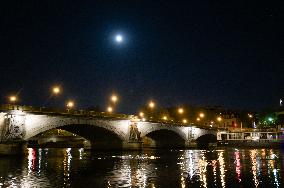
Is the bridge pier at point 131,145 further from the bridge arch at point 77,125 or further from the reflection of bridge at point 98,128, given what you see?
the bridge arch at point 77,125

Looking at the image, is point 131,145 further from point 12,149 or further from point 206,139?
point 206,139

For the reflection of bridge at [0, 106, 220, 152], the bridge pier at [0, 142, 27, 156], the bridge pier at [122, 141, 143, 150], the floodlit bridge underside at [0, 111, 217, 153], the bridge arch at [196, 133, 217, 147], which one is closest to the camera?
the bridge pier at [0, 142, 27, 156]

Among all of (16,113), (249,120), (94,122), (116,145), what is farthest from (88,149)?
(249,120)

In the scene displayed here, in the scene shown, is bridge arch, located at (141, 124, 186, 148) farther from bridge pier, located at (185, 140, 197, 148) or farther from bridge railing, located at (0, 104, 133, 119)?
bridge railing, located at (0, 104, 133, 119)

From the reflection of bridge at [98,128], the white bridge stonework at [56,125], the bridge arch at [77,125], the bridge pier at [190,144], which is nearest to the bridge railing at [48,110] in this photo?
the reflection of bridge at [98,128]

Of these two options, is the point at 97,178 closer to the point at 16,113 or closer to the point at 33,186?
the point at 33,186

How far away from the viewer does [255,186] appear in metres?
23.0

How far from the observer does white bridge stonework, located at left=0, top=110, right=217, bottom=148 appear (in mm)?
53938

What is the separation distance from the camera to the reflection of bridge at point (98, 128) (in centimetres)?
5469

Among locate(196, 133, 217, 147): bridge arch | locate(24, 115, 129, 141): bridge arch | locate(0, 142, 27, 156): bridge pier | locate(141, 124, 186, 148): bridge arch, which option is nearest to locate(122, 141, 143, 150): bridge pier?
locate(24, 115, 129, 141): bridge arch

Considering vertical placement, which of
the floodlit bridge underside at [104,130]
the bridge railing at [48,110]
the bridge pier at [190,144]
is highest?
the bridge railing at [48,110]

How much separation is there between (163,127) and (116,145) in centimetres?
1611

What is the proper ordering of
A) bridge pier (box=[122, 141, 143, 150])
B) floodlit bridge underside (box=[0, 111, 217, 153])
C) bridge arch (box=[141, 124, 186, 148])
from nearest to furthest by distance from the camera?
floodlit bridge underside (box=[0, 111, 217, 153]) < bridge pier (box=[122, 141, 143, 150]) < bridge arch (box=[141, 124, 186, 148])

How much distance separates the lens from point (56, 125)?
62438 mm
